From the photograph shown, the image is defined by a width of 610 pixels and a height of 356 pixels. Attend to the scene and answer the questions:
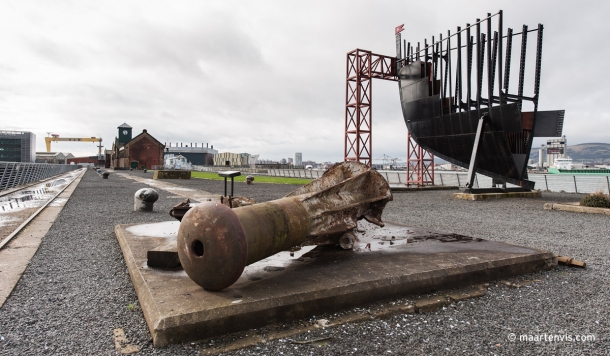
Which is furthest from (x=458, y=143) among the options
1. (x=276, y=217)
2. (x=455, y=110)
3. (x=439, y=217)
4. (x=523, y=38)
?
(x=276, y=217)

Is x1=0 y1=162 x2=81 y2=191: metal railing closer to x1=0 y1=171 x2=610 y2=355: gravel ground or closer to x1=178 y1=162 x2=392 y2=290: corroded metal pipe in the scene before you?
x1=0 y1=171 x2=610 y2=355: gravel ground

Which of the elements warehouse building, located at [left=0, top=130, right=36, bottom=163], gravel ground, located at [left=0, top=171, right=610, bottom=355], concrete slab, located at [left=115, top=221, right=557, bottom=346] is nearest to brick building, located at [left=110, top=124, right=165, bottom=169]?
warehouse building, located at [left=0, top=130, right=36, bottom=163]

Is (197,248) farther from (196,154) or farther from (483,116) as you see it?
(196,154)

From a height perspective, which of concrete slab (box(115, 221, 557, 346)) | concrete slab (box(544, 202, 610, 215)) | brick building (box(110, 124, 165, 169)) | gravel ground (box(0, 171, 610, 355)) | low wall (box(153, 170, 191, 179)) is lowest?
gravel ground (box(0, 171, 610, 355))

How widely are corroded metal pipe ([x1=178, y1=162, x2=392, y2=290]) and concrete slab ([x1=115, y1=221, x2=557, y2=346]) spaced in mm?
284

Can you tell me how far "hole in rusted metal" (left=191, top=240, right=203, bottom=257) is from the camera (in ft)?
10.7

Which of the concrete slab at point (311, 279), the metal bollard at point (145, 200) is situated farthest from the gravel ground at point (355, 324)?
the metal bollard at point (145, 200)

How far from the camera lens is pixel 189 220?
3.23m

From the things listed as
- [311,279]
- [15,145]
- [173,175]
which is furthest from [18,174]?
[15,145]

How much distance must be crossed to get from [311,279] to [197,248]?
48.2 inches

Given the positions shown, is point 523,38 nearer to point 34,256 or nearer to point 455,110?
point 455,110

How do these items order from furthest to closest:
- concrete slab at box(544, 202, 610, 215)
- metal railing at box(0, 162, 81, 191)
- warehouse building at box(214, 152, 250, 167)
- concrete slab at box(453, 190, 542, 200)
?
warehouse building at box(214, 152, 250, 167) < metal railing at box(0, 162, 81, 191) < concrete slab at box(453, 190, 542, 200) < concrete slab at box(544, 202, 610, 215)

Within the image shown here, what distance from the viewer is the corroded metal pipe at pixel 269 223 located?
123 inches

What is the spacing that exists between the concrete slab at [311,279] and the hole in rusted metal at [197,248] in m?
0.39
